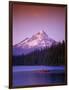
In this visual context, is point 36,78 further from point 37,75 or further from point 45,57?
point 45,57

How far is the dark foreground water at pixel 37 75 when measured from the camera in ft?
7.15

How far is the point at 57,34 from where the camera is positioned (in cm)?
230

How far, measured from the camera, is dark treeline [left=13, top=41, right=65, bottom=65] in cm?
221

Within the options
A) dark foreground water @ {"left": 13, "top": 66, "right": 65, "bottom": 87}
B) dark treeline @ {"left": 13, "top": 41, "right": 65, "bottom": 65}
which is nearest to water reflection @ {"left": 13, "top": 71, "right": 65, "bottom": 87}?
dark foreground water @ {"left": 13, "top": 66, "right": 65, "bottom": 87}

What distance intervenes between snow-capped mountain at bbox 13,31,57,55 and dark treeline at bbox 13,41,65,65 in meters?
0.05

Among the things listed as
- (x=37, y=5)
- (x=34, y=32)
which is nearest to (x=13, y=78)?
(x=34, y=32)

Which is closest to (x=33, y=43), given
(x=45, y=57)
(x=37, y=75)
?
(x=45, y=57)

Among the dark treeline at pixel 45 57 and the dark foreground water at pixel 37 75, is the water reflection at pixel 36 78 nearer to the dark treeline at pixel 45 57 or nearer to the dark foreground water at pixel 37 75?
the dark foreground water at pixel 37 75

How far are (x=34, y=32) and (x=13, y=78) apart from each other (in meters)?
0.56

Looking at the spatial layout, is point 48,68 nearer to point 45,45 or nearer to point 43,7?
point 45,45

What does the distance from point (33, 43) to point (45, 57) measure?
0.21 meters

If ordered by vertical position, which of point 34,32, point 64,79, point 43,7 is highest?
point 43,7

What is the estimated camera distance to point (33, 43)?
7.34 ft

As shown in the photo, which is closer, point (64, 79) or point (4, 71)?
point (4, 71)
